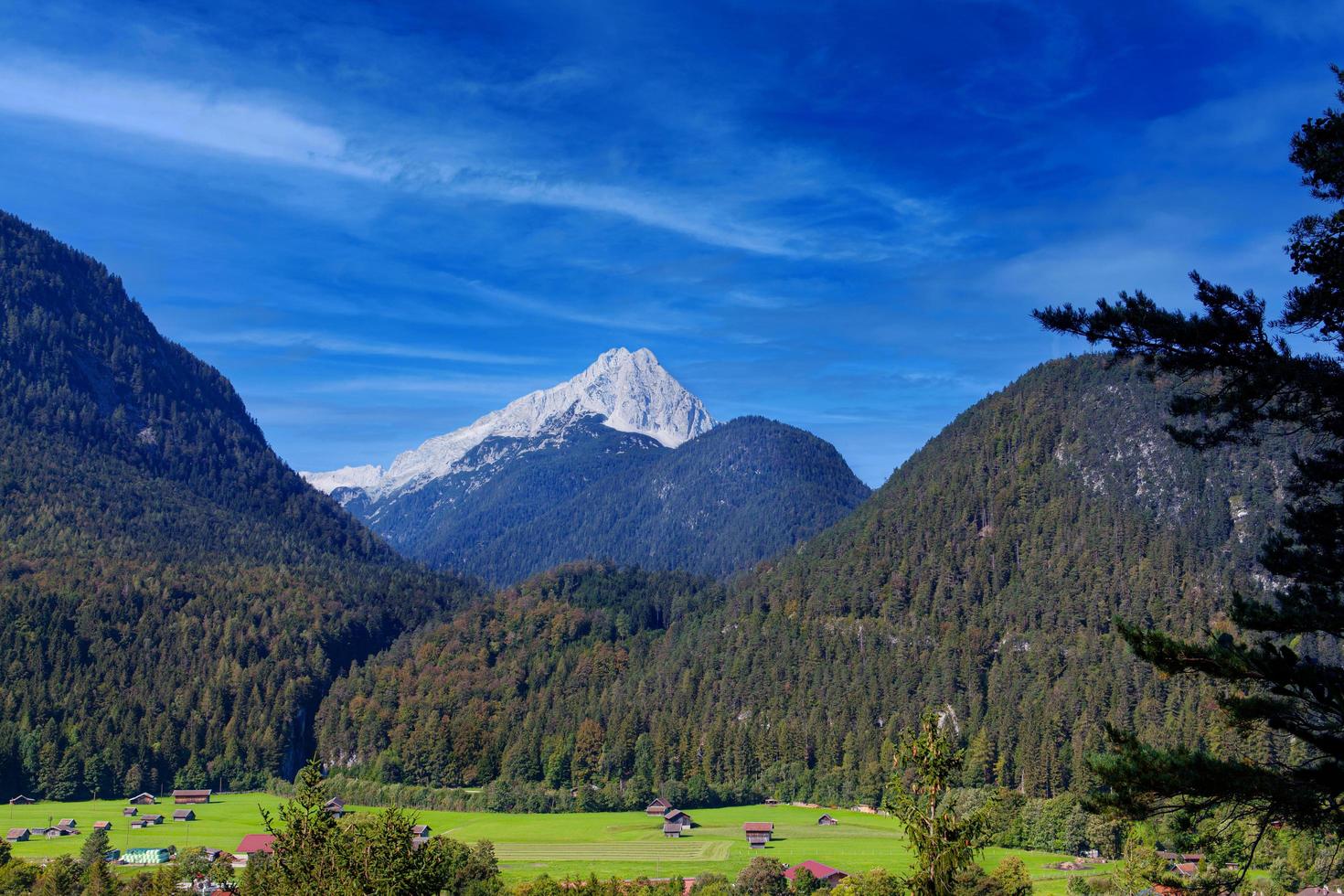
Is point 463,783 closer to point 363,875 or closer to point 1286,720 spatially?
point 363,875

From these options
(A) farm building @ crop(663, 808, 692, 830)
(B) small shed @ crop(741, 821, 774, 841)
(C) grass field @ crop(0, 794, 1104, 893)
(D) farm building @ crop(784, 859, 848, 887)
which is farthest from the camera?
(A) farm building @ crop(663, 808, 692, 830)

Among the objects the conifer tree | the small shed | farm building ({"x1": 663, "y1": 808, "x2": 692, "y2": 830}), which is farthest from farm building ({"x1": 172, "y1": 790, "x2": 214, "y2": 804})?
the conifer tree

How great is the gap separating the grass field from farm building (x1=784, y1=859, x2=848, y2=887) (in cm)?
392

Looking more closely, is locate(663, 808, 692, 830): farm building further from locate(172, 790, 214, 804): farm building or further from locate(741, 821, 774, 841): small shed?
locate(172, 790, 214, 804): farm building

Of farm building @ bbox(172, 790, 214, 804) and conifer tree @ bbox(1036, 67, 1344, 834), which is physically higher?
conifer tree @ bbox(1036, 67, 1344, 834)

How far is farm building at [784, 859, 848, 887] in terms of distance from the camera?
331 feet

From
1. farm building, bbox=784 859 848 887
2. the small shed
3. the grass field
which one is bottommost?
the grass field

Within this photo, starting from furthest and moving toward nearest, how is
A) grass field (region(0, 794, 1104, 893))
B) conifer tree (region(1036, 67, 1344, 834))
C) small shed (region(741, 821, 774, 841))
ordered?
1. small shed (region(741, 821, 774, 841))
2. grass field (region(0, 794, 1104, 893))
3. conifer tree (region(1036, 67, 1344, 834))

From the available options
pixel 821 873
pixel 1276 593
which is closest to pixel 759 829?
pixel 821 873

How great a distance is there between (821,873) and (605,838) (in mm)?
44671

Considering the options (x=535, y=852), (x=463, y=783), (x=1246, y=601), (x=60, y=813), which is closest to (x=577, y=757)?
(x=463, y=783)

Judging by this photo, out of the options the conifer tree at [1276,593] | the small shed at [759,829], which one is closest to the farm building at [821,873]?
the small shed at [759,829]

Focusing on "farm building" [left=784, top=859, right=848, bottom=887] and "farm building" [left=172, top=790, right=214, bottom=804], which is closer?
"farm building" [left=784, top=859, right=848, bottom=887]

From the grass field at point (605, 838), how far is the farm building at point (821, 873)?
3917 millimetres
